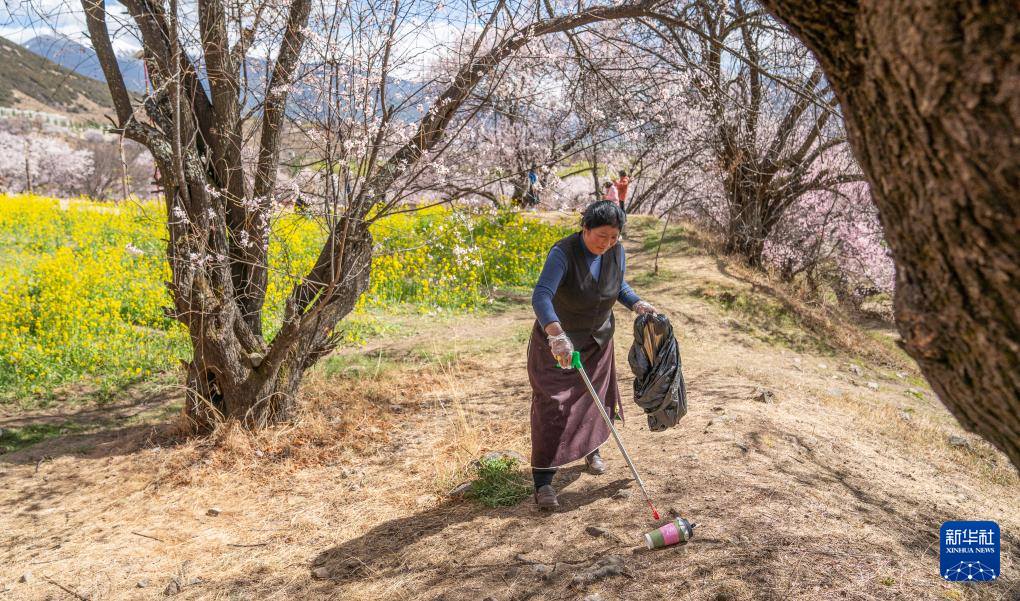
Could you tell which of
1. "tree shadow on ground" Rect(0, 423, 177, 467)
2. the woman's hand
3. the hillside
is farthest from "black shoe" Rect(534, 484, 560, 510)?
the hillside

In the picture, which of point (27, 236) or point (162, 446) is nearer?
point (162, 446)

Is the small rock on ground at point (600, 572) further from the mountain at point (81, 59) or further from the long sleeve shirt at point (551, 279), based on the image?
the mountain at point (81, 59)

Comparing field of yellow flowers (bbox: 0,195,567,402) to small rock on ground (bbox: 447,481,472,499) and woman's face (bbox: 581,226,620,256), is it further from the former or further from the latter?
small rock on ground (bbox: 447,481,472,499)

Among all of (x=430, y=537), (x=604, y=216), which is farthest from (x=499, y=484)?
(x=604, y=216)

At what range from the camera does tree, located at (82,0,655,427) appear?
4031 mm

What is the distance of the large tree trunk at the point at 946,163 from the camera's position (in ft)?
3.48

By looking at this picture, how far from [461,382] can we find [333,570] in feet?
9.88

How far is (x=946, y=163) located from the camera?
113cm

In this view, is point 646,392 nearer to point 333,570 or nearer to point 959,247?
point 333,570

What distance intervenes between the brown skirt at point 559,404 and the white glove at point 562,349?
13.0 inches

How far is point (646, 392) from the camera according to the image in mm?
3395

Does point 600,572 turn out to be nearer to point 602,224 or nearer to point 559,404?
point 559,404

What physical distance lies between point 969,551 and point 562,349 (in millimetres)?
2154

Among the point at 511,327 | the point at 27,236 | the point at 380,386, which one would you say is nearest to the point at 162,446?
the point at 380,386
